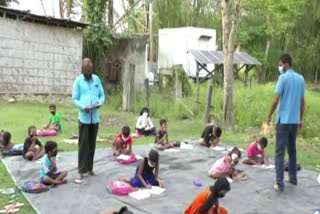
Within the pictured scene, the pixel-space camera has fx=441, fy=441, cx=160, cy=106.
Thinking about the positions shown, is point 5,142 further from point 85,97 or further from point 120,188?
point 120,188

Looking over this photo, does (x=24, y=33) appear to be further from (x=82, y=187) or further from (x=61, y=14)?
(x=82, y=187)

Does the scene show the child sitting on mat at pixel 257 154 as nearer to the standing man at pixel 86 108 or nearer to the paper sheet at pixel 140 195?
the paper sheet at pixel 140 195

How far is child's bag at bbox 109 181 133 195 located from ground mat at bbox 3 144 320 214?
0.12 metres

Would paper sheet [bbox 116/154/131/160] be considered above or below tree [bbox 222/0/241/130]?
below

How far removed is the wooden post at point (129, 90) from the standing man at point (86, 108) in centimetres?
964

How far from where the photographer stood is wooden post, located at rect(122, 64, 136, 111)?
1694 centimetres

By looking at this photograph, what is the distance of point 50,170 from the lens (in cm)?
674

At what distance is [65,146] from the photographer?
1010 cm

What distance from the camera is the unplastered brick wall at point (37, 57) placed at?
16844 mm

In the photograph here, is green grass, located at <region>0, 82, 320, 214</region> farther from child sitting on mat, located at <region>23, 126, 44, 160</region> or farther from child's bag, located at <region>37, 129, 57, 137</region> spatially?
child sitting on mat, located at <region>23, 126, 44, 160</region>

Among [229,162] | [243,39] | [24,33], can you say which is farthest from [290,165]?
[243,39]

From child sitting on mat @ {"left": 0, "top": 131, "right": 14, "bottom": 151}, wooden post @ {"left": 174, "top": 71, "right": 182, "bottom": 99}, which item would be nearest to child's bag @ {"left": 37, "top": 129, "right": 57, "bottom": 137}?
child sitting on mat @ {"left": 0, "top": 131, "right": 14, "bottom": 151}

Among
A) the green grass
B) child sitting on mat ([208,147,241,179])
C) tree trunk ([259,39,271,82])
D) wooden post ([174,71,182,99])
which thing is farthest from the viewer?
tree trunk ([259,39,271,82])

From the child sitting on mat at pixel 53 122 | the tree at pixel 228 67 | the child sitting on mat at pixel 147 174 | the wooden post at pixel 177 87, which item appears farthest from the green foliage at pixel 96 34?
the child sitting on mat at pixel 147 174
